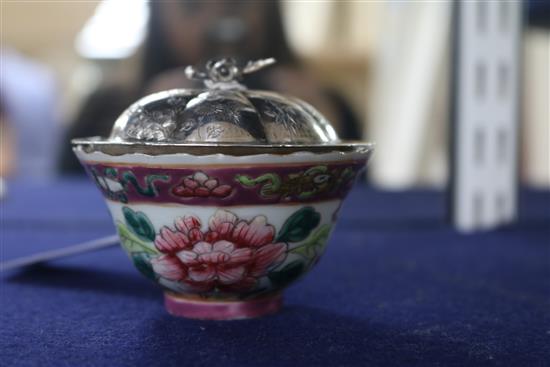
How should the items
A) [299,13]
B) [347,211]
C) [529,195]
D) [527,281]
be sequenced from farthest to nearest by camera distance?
[299,13] → [529,195] → [347,211] → [527,281]

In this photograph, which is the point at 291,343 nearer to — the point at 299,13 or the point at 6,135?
the point at 6,135

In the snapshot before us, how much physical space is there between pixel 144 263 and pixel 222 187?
71mm

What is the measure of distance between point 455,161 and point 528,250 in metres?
→ 0.14

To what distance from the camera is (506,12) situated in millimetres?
738

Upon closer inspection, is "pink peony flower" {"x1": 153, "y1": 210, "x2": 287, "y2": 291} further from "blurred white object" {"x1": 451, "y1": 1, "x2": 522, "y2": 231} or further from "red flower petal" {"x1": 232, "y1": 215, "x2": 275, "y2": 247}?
"blurred white object" {"x1": 451, "y1": 1, "x2": 522, "y2": 231}

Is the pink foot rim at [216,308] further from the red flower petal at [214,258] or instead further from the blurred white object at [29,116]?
the blurred white object at [29,116]

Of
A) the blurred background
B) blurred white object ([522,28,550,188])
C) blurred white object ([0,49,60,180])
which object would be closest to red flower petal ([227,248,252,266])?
the blurred background

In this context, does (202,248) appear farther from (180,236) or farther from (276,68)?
(276,68)

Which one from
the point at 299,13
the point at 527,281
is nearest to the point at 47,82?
the point at 299,13

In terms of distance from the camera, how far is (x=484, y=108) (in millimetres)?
732

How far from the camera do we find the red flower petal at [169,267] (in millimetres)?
364

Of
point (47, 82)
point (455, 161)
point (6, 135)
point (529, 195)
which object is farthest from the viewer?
point (47, 82)

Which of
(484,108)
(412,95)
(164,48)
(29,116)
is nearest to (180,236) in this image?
(484,108)

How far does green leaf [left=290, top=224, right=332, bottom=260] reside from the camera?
38 centimetres
